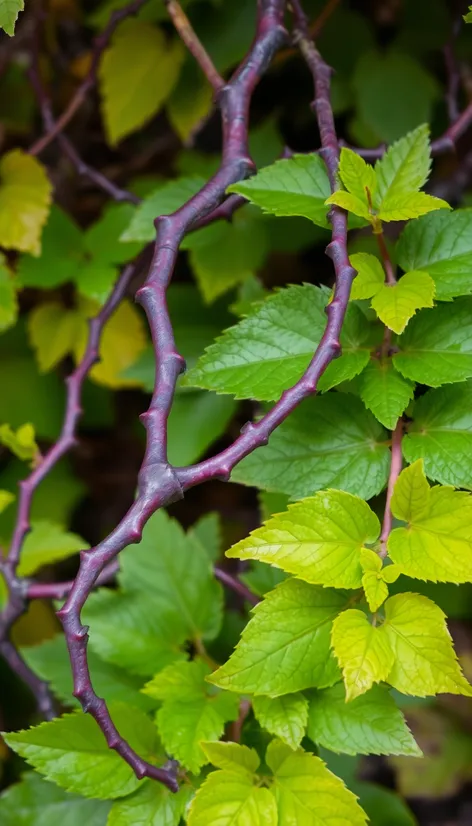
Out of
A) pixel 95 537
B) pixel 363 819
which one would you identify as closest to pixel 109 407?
pixel 95 537

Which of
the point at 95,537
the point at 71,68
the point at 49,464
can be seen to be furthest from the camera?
the point at 95,537

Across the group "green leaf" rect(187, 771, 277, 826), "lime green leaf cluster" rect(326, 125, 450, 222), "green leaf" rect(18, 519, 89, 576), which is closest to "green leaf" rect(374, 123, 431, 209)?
"lime green leaf cluster" rect(326, 125, 450, 222)

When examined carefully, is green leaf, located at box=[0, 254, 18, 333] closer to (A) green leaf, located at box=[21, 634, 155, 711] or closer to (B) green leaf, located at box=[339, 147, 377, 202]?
(A) green leaf, located at box=[21, 634, 155, 711]

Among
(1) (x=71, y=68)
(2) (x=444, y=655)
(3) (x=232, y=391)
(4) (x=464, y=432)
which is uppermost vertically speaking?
(1) (x=71, y=68)

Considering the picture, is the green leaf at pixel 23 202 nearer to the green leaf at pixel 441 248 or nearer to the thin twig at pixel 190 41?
Answer: the thin twig at pixel 190 41

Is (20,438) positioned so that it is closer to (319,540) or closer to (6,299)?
(6,299)

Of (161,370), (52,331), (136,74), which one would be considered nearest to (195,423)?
(52,331)

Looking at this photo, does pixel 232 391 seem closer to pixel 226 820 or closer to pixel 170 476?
pixel 170 476
